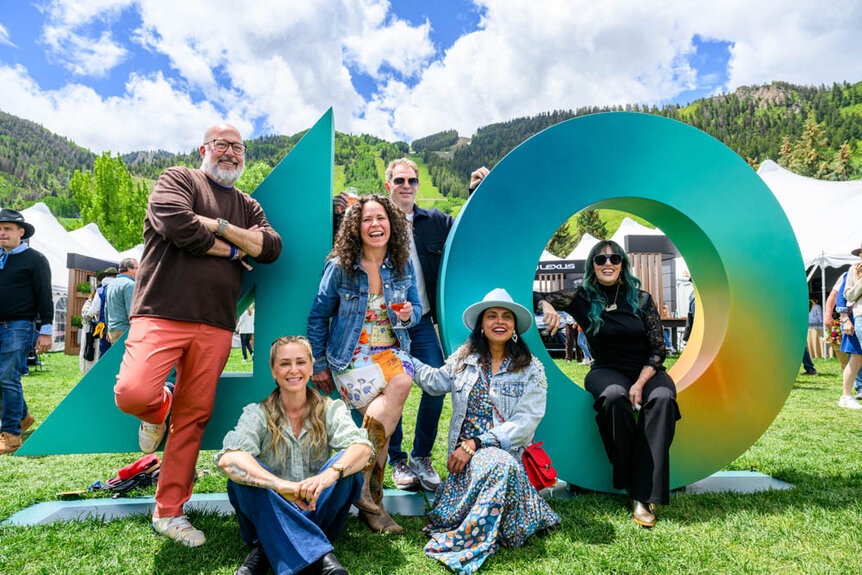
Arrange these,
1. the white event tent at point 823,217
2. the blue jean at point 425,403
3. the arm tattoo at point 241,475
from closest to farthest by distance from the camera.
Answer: the arm tattoo at point 241,475
the blue jean at point 425,403
the white event tent at point 823,217

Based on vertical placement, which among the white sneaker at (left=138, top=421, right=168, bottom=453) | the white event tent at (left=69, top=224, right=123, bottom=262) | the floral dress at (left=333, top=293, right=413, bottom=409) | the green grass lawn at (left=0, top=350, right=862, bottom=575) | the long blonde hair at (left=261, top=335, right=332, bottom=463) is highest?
the white event tent at (left=69, top=224, right=123, bottom=262)

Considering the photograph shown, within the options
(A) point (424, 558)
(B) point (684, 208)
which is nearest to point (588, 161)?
(B) point (684, 208)

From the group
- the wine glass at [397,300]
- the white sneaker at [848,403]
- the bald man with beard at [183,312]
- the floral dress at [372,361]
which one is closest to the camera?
the bald man with beard at [183,312]

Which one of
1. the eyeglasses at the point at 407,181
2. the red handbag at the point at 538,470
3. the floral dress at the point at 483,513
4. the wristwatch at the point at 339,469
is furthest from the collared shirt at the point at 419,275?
the wristwatch at the point at 339,469

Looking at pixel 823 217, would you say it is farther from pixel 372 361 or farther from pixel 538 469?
pixel 372 361

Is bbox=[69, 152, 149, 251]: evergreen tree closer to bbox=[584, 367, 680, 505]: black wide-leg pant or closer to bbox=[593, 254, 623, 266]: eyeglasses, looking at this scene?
bbox=[593, 254, 623, 266]: eyeglasses

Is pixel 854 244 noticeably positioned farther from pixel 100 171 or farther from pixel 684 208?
pixel 100 171

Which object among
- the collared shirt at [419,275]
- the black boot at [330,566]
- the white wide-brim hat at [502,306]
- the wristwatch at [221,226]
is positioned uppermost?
the wristwatch at [221,226]

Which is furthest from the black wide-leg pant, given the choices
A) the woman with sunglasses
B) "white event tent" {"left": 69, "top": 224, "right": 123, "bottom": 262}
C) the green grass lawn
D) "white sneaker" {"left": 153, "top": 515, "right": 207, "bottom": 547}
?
"white event tent" {"left": 69, "top": 224, "right": 123, "bottom": 262}

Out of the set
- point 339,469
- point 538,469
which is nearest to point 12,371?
point 339,469

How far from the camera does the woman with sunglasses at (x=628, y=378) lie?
138 inches

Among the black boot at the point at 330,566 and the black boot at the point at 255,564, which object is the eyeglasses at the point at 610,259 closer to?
the black boot at the point at 330,566

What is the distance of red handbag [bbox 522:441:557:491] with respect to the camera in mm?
3252

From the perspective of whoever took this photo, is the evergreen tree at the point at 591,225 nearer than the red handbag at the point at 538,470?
No
